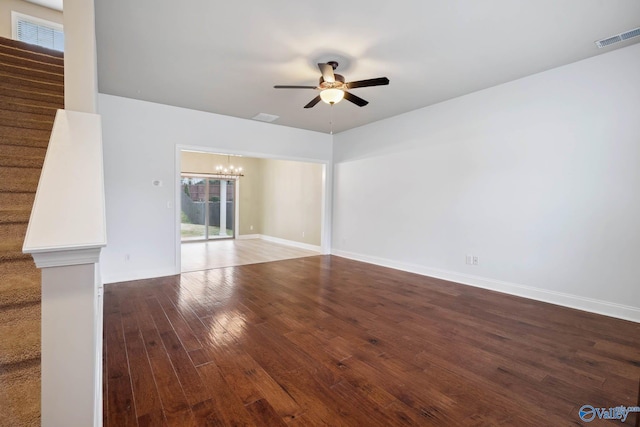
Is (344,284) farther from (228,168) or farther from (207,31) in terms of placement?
(228,168)

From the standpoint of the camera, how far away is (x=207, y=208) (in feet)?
31.2

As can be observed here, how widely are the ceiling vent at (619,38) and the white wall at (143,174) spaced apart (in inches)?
213

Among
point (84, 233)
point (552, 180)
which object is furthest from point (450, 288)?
point (84, 233)

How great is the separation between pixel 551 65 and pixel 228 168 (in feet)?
27.0

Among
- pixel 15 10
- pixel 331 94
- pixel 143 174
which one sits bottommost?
pixel 143 174

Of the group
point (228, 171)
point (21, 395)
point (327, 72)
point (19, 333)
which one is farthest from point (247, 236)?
point (21, 395)

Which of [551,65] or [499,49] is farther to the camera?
[551,65]

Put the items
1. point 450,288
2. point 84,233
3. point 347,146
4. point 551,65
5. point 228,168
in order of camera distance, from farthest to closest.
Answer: point 228,168 < point 347,146 < point 450,288 < point 551,65 < point 84,233

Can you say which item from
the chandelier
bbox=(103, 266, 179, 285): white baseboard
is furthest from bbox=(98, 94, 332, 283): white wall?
the chandelier

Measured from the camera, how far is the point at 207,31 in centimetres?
284

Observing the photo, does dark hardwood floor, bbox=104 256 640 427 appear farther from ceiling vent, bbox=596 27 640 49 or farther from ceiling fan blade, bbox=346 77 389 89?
ceiling vent, bbox=596 27 640 49

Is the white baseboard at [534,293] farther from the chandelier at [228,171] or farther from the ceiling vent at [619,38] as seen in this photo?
the chandelier at [228,171]

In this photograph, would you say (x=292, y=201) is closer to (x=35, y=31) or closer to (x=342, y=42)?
(x=342, y=42)

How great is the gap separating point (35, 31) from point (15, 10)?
1.08 ft
